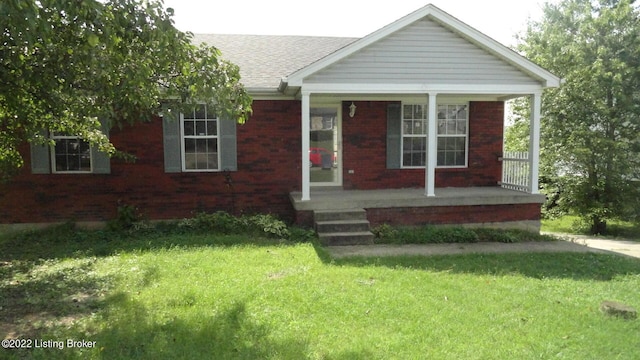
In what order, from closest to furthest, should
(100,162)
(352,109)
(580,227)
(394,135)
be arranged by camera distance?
(100,162) < (352,109) < (394,135) < (580,227)

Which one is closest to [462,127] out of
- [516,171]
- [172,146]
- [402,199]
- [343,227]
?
[516,171]

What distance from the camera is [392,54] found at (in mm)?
8695

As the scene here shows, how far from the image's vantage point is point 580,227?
13.2 m

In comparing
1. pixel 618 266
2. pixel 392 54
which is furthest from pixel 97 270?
pixel 618 266

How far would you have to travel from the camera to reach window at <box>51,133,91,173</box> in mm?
9141

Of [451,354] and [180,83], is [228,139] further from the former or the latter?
[451,354]

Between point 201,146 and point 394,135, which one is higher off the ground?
point 394,135

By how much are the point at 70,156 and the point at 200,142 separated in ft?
9.13

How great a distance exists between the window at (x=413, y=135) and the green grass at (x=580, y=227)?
5.43m

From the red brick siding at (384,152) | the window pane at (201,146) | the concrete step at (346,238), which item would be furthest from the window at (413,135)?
the window pane at (201,146)

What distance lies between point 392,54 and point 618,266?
217 inches

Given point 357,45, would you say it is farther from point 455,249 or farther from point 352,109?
point 455,249

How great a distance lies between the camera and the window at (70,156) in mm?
9141

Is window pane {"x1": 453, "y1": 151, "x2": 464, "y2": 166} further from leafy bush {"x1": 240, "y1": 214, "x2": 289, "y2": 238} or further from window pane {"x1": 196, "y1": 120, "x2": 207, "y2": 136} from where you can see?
window pane {"x1": 196, "y1": 120, "x2": 207, "y2": 136}
